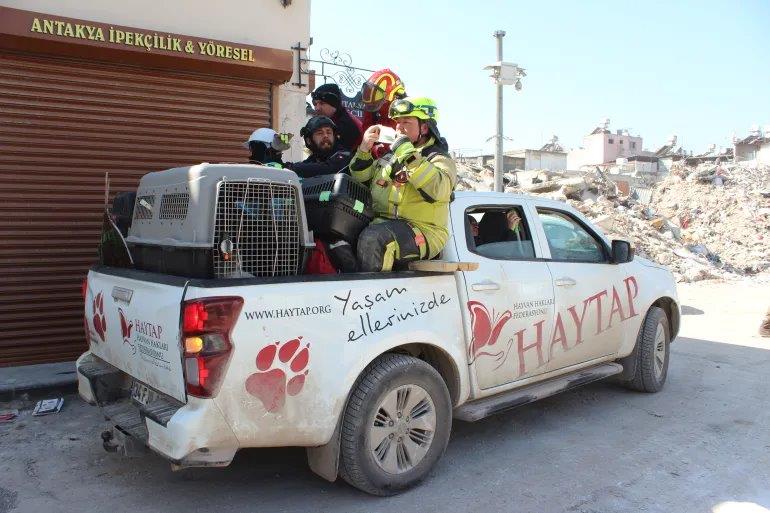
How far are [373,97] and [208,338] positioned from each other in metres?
3.06

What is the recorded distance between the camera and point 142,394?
11.2ft

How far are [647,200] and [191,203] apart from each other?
3153 centimetres

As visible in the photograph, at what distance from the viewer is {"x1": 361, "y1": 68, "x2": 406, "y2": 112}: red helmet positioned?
17.4ft

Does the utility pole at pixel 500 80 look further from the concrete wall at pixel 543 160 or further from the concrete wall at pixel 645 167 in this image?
the concrete wall at pixel 543 160

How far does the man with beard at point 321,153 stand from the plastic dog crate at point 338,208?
698 mm

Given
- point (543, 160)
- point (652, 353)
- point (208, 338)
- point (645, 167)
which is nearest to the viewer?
point (208, 338)

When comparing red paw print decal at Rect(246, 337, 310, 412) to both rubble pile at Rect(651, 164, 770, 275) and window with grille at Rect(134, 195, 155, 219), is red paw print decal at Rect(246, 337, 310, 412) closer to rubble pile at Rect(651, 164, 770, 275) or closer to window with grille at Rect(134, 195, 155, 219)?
window with grille at Rect(134, 195, 155, 219)

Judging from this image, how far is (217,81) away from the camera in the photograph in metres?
6.97

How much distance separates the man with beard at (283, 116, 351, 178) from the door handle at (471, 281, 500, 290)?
1.28 metres

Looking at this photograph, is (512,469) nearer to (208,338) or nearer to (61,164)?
(208,338)

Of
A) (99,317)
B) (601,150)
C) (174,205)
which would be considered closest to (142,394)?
(99,317)

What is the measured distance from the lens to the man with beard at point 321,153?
4.62 metres

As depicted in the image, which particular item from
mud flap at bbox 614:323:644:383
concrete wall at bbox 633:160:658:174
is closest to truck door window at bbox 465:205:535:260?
mud flap at bbox 614:323:644:383

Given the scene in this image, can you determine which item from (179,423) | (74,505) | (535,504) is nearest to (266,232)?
(179,423)
